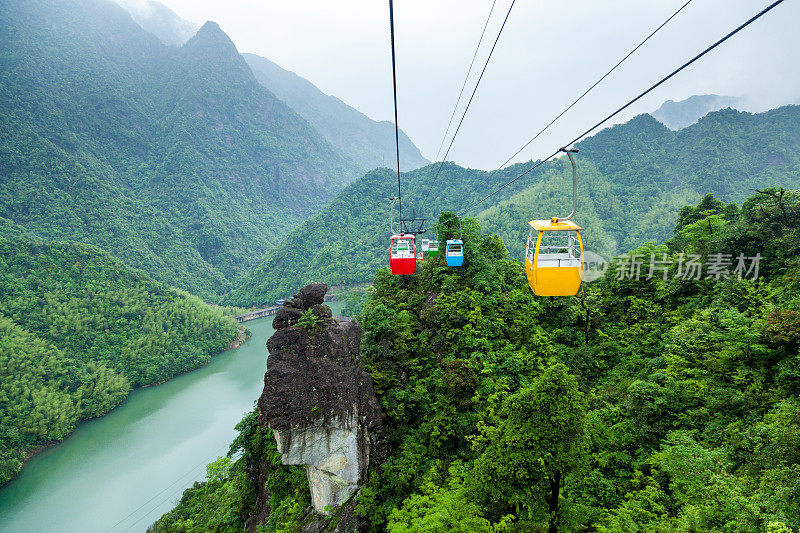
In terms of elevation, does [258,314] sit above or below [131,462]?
above

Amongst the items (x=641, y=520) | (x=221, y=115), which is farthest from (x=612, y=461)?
(x=221, y=115)

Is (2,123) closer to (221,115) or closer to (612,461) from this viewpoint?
(221,115)

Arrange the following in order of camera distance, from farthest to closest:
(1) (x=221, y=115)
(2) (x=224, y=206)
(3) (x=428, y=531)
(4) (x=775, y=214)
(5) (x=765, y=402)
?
1. (1) (x=221, y=115)
2. (2) (x=224, y=206)
3. (4) (x=775, y=214)
4. (5) (x=765, y=402)
5. (3) (x=428, y=531)

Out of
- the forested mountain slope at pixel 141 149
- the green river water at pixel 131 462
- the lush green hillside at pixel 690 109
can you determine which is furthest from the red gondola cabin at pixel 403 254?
the lush green hillside at pixel 690 109

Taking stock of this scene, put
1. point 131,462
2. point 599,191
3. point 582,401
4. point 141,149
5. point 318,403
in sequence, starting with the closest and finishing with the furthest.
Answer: point 582,401 < point 318,403 < point 131,462 < point 599,191 < point 141,149

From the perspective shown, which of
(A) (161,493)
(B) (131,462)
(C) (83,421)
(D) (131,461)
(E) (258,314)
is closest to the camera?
(A) (161,493)

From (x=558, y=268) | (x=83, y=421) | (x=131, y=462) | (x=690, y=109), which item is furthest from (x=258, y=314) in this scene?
(x=690, y=109)

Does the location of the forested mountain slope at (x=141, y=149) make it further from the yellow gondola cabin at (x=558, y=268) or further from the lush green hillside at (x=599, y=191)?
the yellow gondola cabin at (x=558, y=268)

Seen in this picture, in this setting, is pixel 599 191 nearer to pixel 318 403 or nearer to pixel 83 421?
pixel 318 403
